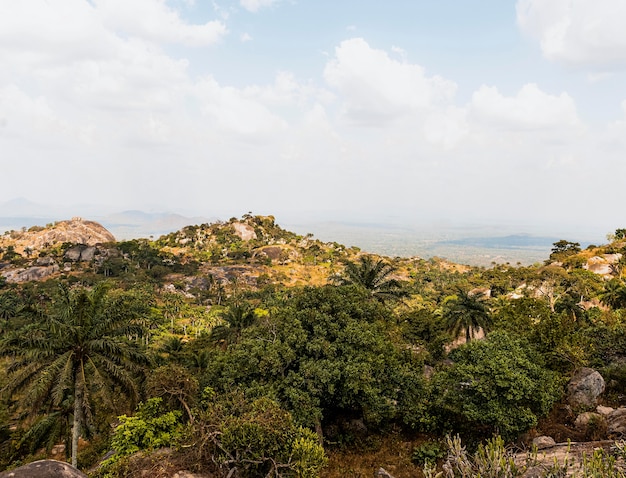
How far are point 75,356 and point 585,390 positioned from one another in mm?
24614

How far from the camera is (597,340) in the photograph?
25.0m

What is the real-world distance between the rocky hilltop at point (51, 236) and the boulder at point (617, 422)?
144753 millimetres

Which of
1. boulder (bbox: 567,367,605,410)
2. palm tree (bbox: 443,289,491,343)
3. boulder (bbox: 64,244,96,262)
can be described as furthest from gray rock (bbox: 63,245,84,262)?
boulder (bbox: 567,367,605,410)

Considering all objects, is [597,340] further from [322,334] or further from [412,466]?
[322,334]

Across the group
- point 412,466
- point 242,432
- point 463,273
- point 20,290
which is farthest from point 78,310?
point 463,273

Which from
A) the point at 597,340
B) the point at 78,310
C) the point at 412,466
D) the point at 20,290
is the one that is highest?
the point at 78,310

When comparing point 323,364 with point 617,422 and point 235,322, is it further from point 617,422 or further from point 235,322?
point 235,322

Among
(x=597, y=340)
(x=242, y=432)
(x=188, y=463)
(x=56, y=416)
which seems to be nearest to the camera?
(x=242, y=432)

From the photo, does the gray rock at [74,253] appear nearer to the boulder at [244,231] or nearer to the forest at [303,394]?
the boulder at [244,231]

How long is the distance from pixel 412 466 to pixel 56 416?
1732cm

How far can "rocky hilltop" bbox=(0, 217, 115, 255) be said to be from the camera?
13150 cm

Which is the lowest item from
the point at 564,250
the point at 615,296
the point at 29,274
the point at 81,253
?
the point at 29,274

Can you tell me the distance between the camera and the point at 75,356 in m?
15.6

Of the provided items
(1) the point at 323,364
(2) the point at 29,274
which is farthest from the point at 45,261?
(1) the point at 323,364
